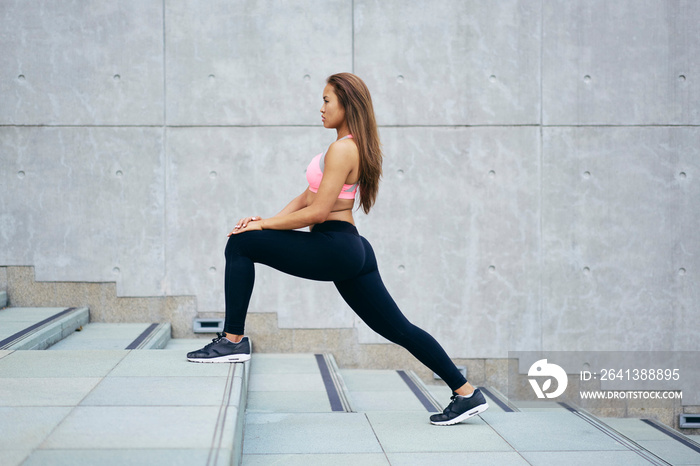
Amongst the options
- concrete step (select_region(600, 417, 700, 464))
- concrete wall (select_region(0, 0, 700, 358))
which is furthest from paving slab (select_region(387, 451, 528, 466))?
concrete wall (select_region(0, 0, 700, 358))

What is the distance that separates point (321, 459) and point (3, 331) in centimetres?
221

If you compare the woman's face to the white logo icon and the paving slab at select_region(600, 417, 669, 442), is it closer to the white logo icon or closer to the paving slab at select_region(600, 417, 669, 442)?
the paving slab at select_region(600, 417, 669, 442)

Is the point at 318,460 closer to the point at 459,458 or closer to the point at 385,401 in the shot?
the point at 459,458

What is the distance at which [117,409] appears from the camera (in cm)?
225

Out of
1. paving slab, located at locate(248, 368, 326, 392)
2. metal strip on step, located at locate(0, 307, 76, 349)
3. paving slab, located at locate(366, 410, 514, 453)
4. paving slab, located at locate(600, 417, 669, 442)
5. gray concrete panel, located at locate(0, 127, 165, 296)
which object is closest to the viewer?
paving slab, located at locate(366, 410, 514, 453)

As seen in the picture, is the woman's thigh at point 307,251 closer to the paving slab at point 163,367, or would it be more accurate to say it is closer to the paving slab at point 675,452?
the paving slab at point 163,367

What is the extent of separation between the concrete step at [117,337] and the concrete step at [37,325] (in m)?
0.06

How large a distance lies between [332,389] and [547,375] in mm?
1862

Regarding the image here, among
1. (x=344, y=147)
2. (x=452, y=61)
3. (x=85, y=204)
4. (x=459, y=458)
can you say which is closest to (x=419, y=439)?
(x=459, y=458)

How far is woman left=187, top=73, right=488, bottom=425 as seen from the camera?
2.55 metres

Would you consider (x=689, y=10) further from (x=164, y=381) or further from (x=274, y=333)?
(x=164, y=381)

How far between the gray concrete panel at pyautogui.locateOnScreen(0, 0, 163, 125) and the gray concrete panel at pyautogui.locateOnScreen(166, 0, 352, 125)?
0.50 feet

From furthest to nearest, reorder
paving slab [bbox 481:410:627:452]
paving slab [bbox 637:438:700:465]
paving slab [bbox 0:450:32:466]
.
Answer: paving slab [bbox 637:438:700:465] < paving slab [bbox 481:410:627:452] < paving slab [bbox 0:450:32:466]

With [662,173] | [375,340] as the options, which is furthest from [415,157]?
[662,173]
